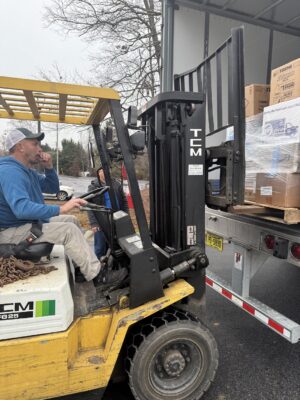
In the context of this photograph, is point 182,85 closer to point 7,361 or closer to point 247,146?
point 247,146

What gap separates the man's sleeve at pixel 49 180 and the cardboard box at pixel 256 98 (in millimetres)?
1929

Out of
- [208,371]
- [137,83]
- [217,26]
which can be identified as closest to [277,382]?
[208,371]

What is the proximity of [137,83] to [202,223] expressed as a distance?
11976mm

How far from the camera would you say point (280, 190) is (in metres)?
2.73

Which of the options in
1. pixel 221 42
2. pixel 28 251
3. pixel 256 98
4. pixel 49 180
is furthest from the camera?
pixel 221 42

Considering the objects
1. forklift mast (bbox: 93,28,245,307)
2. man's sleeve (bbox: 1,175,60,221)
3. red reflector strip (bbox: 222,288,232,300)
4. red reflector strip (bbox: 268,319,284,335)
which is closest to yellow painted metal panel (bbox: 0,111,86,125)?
forklift mast (bbox: 93,28,245,307)

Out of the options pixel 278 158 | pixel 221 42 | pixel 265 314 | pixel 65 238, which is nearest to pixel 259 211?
pixel 278 158

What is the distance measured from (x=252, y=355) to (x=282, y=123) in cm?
203

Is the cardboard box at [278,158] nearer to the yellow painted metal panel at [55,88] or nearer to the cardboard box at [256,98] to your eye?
the cardboard box at [256,98]

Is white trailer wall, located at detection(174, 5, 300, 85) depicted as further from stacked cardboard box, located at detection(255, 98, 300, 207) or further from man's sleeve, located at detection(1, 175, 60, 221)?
man's sleeve, located at detection(1, 175, 60, 221)

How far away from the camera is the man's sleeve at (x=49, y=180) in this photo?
3.24 metres

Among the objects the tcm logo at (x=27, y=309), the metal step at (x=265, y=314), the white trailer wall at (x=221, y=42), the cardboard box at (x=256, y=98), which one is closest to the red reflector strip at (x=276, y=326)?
the metal step at (x=265, y=314)

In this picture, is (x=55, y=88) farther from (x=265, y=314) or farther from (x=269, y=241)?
(x=265, y=314)

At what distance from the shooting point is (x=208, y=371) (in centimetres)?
260
